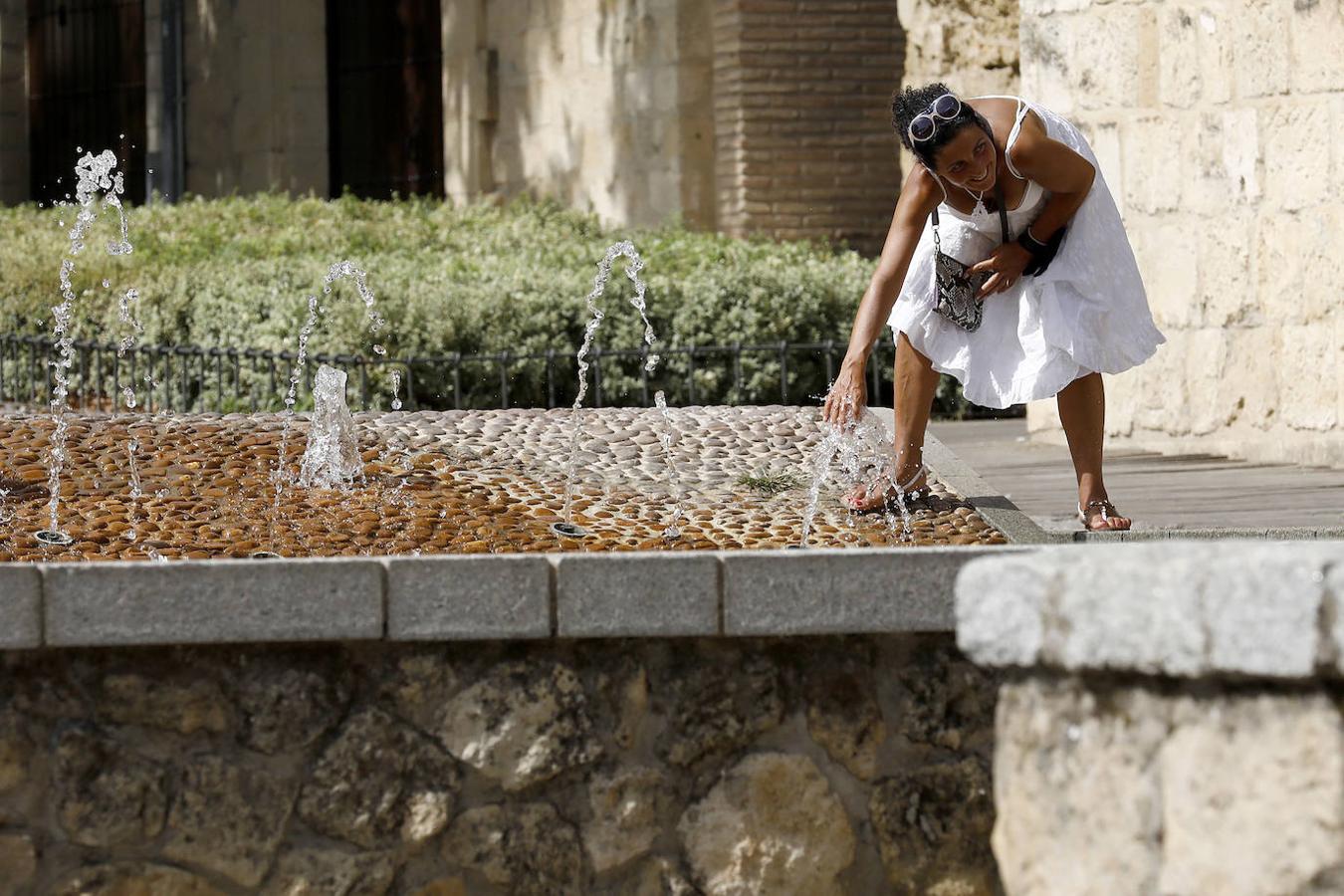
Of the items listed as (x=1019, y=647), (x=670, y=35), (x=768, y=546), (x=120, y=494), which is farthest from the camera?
(x=670, y=35)

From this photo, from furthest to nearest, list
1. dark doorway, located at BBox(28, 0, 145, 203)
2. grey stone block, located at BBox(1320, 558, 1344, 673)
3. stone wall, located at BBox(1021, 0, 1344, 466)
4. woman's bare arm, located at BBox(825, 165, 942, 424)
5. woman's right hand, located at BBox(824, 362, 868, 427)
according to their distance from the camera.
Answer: dark doorway, located at BBox(28, 0, 145, 203), stone wall, located at BBox(1021, 0, 1344, 466), woman's bare arm, located at BBox(825, 165, 942, 424), woman's right hand, located at BBox(824, 362, 868, 427), grey stone block, located at BBox(1320, 558, 1344, 673)

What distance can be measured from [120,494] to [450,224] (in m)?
8.42

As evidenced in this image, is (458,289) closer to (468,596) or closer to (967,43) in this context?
(967,43)

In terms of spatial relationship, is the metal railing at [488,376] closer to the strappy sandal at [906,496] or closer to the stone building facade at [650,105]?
the stone building facade at [650,105]

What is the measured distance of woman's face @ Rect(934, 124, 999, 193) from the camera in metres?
4.94

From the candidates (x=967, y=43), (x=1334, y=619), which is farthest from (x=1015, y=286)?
(x=967, y=43)

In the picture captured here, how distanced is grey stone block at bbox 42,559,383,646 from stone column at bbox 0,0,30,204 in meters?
20.0

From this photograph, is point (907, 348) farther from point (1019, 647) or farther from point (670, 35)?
point (670, 35)

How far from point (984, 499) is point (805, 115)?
310 inches

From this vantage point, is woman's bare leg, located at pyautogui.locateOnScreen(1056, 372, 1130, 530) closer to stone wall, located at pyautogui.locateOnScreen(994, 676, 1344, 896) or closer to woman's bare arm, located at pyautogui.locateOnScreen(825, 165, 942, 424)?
woman's bare arm, located at pyautogui.locateOnScreen(825, 165, 942, 424)

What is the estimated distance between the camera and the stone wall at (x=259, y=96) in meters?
18.4

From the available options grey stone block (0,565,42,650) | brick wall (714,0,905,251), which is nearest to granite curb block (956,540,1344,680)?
grey stone block (0,565,42,650)

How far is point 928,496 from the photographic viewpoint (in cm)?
564

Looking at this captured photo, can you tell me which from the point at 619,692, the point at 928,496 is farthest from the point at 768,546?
the point at 619,692
